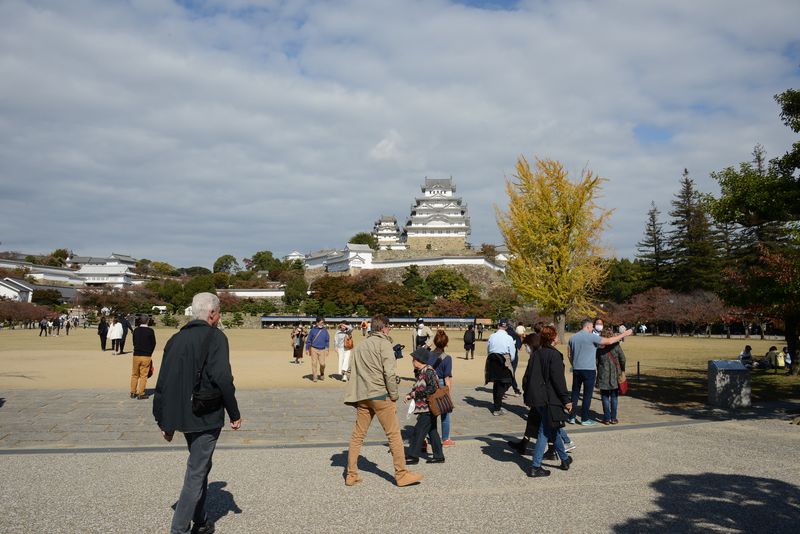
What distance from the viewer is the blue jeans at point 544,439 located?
585 cm

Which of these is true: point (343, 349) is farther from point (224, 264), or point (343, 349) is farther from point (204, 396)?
point (224, 264)

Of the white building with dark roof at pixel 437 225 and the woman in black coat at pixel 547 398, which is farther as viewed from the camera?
the white building with dark roof at pixel 437 225

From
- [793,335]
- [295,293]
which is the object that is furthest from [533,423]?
[295,293]

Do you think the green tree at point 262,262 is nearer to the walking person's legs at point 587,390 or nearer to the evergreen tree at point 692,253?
the evergreen tree at point 692,253

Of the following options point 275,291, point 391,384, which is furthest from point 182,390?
A: point 275,291

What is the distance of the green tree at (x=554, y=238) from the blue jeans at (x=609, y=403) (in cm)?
2025

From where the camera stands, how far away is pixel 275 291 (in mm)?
76750

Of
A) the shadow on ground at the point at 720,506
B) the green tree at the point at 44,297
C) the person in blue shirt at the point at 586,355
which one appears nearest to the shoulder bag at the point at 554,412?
the shadow on ground at the point at 720,506

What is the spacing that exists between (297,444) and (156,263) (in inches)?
4781

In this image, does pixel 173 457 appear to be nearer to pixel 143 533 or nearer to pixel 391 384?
pixel 143 533

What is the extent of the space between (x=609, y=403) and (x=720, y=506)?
13.9 ft

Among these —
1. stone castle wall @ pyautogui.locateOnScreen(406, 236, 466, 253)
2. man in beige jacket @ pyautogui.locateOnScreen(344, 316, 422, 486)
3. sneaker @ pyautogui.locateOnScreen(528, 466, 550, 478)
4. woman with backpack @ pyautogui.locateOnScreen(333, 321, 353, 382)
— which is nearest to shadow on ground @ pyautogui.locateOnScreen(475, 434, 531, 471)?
sneaker @ pyautogui.locateOnScreen(528, 466, 550, 478)

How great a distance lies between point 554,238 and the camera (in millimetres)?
29281

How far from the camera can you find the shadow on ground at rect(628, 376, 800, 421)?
970cm
